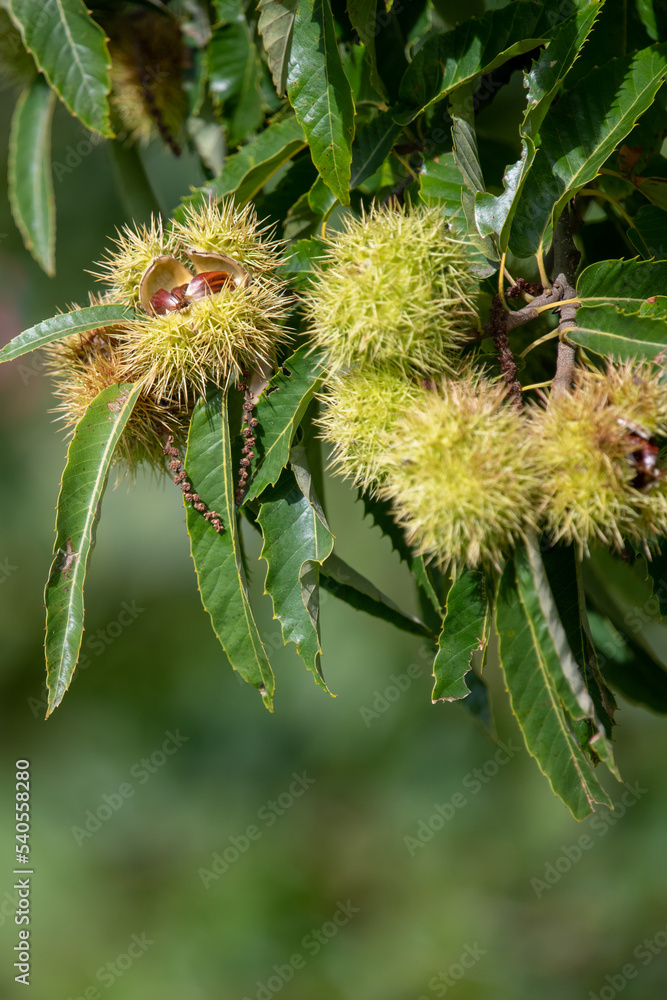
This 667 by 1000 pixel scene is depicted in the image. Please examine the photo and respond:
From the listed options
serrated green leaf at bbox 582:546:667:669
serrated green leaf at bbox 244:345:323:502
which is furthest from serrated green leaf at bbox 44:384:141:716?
serrated green leaf at bbox 582:546:667:669

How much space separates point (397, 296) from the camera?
869 millimetres

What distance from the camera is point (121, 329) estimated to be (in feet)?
3.69

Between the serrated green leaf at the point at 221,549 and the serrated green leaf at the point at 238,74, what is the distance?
2.61 ft

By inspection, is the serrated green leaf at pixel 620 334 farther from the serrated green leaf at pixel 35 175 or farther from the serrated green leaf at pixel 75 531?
the serrated green leaf at pixel 35 175

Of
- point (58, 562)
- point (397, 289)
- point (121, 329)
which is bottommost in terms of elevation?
point (58, 562)

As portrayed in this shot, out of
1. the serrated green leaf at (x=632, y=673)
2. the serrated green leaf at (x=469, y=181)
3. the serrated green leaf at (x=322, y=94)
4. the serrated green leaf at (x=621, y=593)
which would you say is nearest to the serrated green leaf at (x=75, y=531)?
the serrated green leaf at (x=322, y=94)

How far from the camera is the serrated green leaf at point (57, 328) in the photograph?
3.32ft

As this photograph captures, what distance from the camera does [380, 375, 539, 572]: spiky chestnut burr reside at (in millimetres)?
785

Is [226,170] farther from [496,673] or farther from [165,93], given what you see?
[496,673]

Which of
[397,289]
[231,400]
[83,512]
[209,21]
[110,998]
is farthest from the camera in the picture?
[110,998]

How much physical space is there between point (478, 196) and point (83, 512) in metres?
0.68

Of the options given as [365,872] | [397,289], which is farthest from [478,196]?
[365,872]

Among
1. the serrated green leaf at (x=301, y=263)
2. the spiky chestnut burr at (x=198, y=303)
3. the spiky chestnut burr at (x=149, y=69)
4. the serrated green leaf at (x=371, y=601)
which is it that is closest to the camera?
the spiky chestnut burr at (x=198, y=303)

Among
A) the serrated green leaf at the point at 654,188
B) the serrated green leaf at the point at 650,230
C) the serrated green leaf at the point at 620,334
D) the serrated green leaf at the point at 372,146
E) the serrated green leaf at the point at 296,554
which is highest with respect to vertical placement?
the serrated green leaf at the point at 372,146
